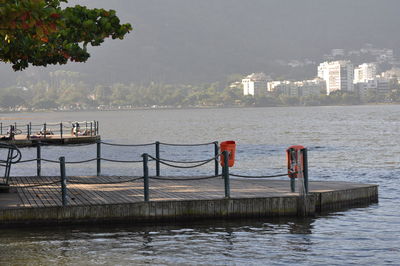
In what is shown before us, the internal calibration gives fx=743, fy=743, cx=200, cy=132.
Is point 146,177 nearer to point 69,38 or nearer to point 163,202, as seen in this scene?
point 163,202

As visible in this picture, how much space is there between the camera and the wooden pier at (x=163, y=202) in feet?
60.2

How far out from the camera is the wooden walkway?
19.1m

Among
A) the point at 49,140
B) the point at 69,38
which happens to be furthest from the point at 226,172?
the point at 49,140

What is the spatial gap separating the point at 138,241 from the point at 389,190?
1528 cm

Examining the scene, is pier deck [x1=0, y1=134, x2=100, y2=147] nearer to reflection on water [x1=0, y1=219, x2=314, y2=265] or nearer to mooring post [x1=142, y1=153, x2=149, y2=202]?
mooring post [x1=142, y1=153, x2=149, y2=202]

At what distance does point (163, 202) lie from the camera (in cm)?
1900

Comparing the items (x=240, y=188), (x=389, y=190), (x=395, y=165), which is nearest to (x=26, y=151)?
(x=395, y=165)

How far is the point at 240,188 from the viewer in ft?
70.5

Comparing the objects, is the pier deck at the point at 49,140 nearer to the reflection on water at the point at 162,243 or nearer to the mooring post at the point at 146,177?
the mooring post at the point at 146,177

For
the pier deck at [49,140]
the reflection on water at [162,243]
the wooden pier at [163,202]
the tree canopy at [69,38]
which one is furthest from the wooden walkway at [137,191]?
the pier deck at [49,140]

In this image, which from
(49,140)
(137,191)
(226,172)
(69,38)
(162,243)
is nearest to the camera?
(162,243)

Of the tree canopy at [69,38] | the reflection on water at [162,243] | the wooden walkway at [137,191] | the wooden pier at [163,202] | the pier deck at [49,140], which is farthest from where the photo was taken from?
the pier deck at [49,140]

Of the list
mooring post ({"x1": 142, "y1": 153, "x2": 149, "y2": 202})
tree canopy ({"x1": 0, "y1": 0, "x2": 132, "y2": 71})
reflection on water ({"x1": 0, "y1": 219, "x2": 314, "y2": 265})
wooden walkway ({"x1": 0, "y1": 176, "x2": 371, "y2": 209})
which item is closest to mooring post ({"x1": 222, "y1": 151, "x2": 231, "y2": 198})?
wooden walkway ({"x1": 0, "y1": 176, "x2": 371, "y2": 209})

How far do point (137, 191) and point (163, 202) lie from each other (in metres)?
2.20
